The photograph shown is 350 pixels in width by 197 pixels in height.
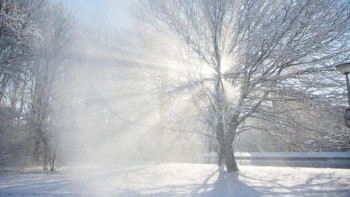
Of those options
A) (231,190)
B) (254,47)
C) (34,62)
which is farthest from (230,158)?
(34,62)

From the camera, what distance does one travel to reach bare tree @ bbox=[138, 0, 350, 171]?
8.34 metres

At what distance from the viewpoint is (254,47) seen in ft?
27.9

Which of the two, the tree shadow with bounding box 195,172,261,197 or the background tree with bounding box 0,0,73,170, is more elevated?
the background tree with bounding box 0,0,73,170

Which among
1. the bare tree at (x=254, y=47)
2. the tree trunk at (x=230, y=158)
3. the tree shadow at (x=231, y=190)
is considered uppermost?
the bare tree at (x=254, y=47)

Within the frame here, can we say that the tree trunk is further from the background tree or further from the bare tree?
the background tree

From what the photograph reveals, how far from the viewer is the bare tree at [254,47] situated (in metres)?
8.34

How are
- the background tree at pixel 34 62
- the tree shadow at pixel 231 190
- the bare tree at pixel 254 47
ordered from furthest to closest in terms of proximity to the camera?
the background tree at pixel 34 62
the bare tree at pixel 254 47
the tree shadow at pixel 231 190

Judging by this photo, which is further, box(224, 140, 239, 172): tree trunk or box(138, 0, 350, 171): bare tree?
box(224, 140, 239, 172): tree trunk

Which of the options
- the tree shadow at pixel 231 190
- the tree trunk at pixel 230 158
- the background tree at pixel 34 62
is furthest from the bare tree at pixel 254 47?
the background tree at pixel 34 62

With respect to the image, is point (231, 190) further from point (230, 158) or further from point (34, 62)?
point (34, 62)

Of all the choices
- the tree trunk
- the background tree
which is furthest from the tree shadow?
the background tree

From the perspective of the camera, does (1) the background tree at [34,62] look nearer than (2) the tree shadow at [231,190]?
No

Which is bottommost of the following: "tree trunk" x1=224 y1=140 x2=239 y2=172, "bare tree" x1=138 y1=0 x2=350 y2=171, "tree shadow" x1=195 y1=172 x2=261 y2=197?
"tree shadow" x1=195 y1=172 x2=261 y2=197

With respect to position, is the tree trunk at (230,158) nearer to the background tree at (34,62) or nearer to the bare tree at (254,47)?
the bare tree at (254,47)
